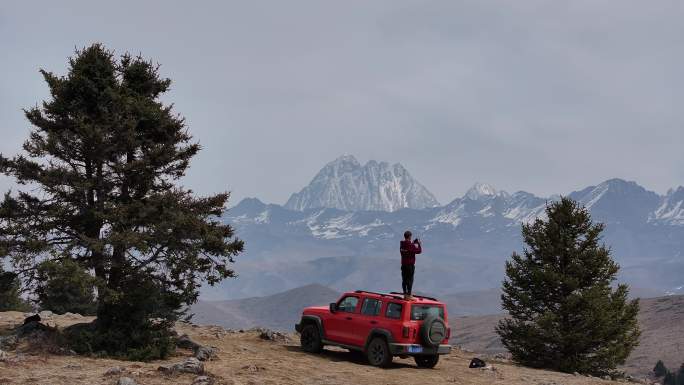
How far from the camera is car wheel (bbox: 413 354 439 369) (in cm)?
2119

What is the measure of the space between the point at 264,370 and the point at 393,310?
466 centimetres

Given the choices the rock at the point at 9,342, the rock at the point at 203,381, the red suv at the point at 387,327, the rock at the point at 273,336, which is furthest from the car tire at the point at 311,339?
the rock at the point at 9,342

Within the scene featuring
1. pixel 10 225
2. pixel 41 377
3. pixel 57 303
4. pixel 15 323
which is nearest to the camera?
pixel 41 377

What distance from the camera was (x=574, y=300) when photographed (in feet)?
90.7

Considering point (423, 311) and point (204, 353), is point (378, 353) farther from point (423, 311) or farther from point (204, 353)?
point (204, 353)

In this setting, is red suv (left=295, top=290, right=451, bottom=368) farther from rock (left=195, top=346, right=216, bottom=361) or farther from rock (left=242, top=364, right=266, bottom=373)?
rock (left=195, top=346, right=216, bottom=361)

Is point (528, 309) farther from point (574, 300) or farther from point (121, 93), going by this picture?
point (121, 93)

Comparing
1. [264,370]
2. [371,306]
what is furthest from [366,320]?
[264,370]

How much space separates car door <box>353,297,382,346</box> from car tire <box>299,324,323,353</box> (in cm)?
193

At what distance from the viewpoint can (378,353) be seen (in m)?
20.1

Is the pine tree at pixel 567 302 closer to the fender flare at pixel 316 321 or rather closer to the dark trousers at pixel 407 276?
the dark trousers at pixel 407 276

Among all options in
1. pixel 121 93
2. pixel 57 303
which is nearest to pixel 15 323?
pixel 121 93

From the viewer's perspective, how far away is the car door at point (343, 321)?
68.7ft

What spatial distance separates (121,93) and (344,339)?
11474 millimetres
